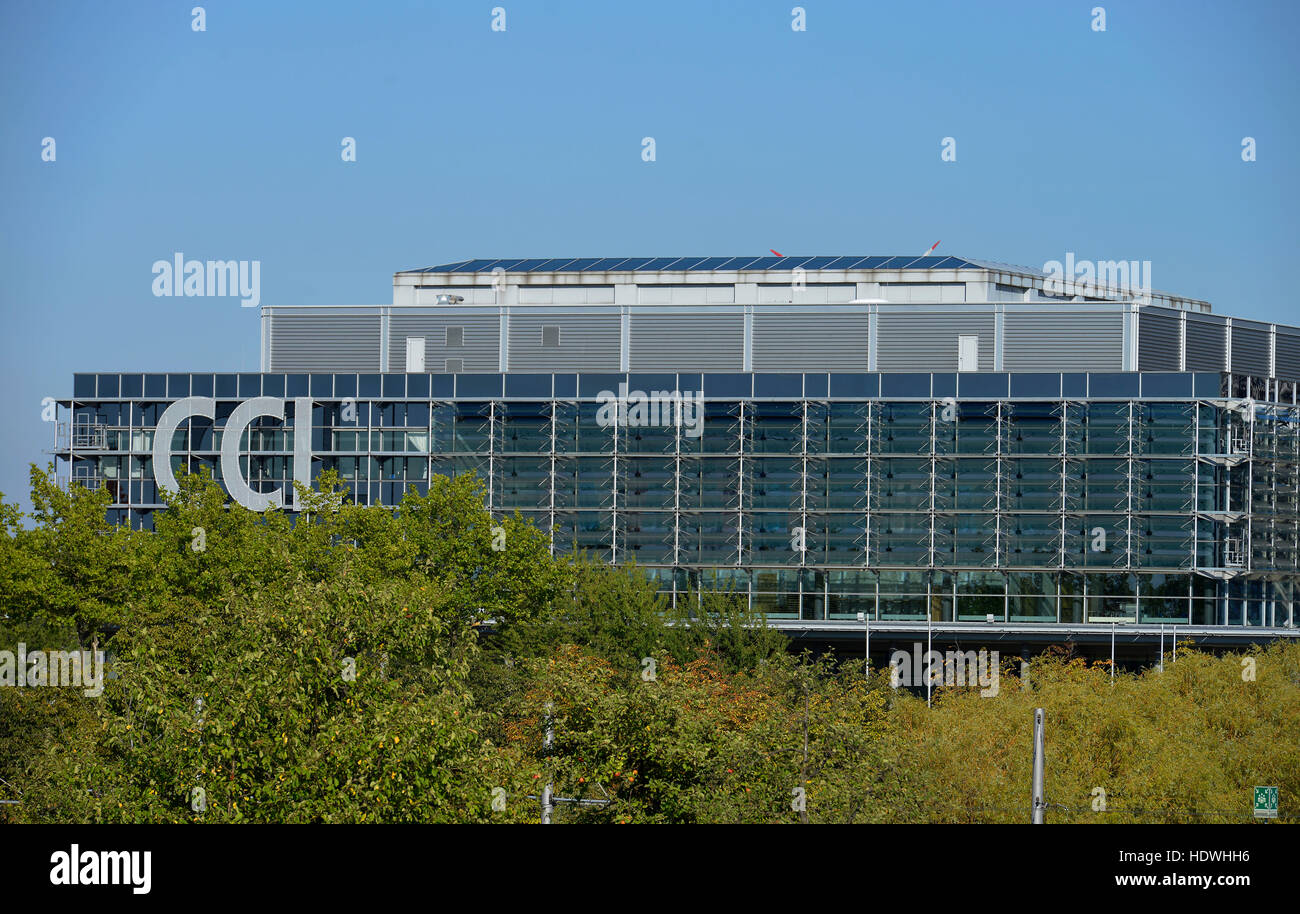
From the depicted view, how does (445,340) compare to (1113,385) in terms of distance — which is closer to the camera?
(1113,385)

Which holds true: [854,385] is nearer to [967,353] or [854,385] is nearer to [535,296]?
[967,353]

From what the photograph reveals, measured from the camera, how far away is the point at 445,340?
9250cm

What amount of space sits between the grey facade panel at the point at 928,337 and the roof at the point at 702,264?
15.6 ft

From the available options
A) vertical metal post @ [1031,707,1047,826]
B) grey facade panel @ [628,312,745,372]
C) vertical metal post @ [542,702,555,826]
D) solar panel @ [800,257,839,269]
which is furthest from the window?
vertical metal post @ [1031,707,1047,826]

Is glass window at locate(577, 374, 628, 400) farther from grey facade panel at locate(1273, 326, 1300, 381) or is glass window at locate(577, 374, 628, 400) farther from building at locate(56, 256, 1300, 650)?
→ grey facade panel at locate(1273, 326, 1300, 381)

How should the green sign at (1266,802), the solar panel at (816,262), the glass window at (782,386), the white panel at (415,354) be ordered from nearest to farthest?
the green sign at (1266,802), the glass window at (782,386), the white panel at (415,354), the solar panel at (816,262)

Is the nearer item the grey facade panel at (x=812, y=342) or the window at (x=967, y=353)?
the window at (x=967, y=353)

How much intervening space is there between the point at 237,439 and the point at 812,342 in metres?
31.3

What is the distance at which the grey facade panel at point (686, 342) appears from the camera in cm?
8981
